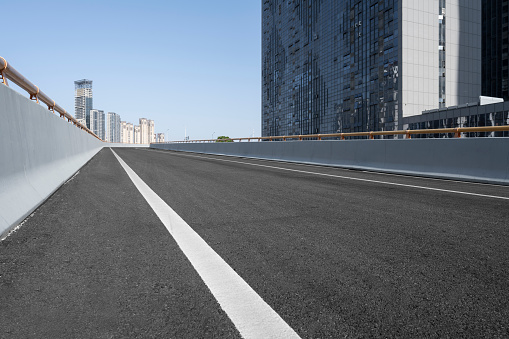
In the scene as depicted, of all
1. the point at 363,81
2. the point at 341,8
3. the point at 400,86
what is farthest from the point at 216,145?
the point at 341,8

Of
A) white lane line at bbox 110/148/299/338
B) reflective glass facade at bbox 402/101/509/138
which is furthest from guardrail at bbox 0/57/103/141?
reflective glass facade at bbox 402/101/509/138

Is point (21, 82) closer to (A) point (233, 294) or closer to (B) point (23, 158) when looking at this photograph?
(B) point (23, 158)

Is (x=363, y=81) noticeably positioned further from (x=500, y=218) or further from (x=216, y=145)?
(x=500, y=218)

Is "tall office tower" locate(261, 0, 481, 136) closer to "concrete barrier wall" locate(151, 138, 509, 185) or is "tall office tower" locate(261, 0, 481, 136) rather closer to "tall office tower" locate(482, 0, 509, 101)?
"tall office tower" locate(482, 0, 509, 101)

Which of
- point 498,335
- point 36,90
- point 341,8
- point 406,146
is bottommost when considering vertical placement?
point 498,335

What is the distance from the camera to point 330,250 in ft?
10.7

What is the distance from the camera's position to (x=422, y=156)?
1223cm

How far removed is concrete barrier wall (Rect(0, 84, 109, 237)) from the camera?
435 cm

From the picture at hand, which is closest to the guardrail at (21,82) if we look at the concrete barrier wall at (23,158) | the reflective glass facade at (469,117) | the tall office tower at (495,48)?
the concrete barrier wall at (23,158)

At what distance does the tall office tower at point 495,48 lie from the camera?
8994cm

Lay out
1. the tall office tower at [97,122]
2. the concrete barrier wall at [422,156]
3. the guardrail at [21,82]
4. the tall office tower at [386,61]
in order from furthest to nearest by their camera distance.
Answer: the tall office tower at [97,122] < the tall office tower at [386,61] < the concrete barrier wall at [422,156] < the guardrail at [21,82]

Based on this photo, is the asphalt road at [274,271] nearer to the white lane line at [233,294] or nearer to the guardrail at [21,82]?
the white lane line at [233,294]

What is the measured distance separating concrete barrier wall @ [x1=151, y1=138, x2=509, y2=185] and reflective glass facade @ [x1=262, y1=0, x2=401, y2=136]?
215 feet

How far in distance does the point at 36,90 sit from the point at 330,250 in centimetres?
736
